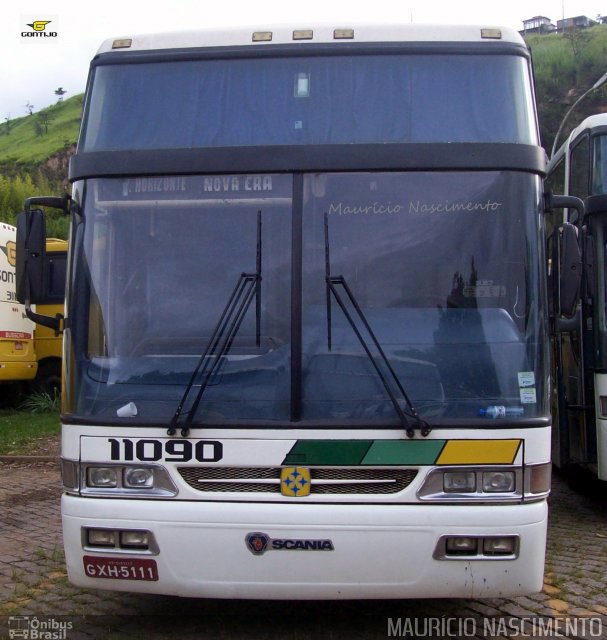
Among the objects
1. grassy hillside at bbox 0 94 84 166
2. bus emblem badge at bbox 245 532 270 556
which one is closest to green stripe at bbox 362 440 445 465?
bus emblem badge at bbox 245 532 270 556

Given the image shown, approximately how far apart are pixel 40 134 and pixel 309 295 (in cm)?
9979

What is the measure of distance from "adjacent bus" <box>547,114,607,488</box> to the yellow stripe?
3.12 m

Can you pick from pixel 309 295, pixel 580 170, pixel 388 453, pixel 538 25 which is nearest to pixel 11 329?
pixel 580 170

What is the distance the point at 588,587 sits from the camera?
5992 millimetres

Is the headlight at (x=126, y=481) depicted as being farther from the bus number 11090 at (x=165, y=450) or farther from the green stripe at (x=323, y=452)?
the green stripe at (x=323, y=452)

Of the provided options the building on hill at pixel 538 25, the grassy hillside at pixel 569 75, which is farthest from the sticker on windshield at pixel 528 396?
the building on hill at pixel 538 25

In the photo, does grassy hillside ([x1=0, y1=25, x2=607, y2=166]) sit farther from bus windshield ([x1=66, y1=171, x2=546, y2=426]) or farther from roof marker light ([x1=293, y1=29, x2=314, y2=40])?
bus windshield ([x1=66, y1=171, x2=546, y2=426])

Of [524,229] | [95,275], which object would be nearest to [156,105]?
[95,275]

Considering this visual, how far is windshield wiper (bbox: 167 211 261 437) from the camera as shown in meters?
4.59

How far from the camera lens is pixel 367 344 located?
183 inches

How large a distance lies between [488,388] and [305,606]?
6.18ft

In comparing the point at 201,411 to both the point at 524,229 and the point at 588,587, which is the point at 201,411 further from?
the point at 588,587

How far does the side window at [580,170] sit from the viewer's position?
325 inches

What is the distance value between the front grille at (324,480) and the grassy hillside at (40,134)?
7581 cm
